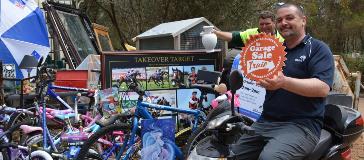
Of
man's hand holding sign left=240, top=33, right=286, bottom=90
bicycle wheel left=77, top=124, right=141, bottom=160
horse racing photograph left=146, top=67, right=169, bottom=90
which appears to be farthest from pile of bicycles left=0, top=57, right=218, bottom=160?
man's hand holding sign left=240, top=33, right=286, bottom=90

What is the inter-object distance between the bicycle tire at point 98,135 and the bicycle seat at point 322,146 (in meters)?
2.08

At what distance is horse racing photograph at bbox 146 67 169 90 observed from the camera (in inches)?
244

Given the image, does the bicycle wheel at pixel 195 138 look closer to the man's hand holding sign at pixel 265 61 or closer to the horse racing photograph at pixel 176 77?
the horse racing photograph at pixel 176 77

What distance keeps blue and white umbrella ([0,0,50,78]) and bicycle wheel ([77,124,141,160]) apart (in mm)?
3795

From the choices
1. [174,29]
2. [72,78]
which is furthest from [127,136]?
[174,29]

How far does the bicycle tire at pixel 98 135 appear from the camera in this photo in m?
4.53

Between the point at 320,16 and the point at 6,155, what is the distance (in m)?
23.3

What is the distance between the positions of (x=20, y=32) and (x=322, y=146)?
651 centimetres

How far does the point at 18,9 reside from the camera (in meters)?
8.34

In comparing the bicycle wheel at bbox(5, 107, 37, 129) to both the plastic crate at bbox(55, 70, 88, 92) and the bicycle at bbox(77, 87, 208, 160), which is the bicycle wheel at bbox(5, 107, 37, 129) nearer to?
the plastic crate at bbox(55, 70, 88, 92)

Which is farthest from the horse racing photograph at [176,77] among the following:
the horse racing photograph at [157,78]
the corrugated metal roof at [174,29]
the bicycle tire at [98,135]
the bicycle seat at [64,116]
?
the bicycle tire at [98,135]

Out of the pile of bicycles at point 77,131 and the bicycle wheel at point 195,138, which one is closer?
the pile of bicycles at point 77,131

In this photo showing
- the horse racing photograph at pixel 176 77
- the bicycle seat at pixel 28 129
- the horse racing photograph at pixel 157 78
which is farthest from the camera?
the horse racing photograph at pixel 176 77

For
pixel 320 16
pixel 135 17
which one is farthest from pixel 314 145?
pixel 320 16
